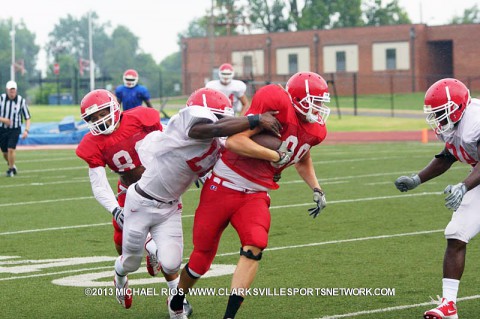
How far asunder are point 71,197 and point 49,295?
6.30 meters

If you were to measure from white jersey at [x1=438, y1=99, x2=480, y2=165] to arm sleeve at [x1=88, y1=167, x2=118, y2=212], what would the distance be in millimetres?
2161

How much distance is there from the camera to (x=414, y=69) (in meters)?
49.5

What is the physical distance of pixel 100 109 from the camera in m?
6.41

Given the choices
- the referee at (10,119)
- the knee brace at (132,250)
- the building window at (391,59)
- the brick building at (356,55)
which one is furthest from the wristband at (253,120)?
the building window at (391,59)

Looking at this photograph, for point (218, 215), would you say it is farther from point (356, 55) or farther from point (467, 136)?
point (356, 55)

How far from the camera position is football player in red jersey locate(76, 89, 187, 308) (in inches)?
252

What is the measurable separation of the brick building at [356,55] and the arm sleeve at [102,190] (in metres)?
40.2

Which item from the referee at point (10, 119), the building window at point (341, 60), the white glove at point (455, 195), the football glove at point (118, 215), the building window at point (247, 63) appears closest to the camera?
the white glove at point (455, 195)

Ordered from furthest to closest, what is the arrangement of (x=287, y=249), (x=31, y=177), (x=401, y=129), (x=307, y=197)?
(x=401, y=129) < (x=31, y=177) < (x=307, y=197) < (x=287, y=249)

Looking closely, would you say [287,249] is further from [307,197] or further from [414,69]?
[414,69]

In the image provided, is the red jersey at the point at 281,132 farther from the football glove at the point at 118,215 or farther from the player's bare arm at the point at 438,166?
the player's bare arm at the point at 438,166

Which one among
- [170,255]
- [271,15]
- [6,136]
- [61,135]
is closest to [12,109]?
[6,136]

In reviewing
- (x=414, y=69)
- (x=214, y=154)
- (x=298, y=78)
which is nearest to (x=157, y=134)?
(x=214, y=154)

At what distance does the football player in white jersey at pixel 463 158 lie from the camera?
582 centimetres
